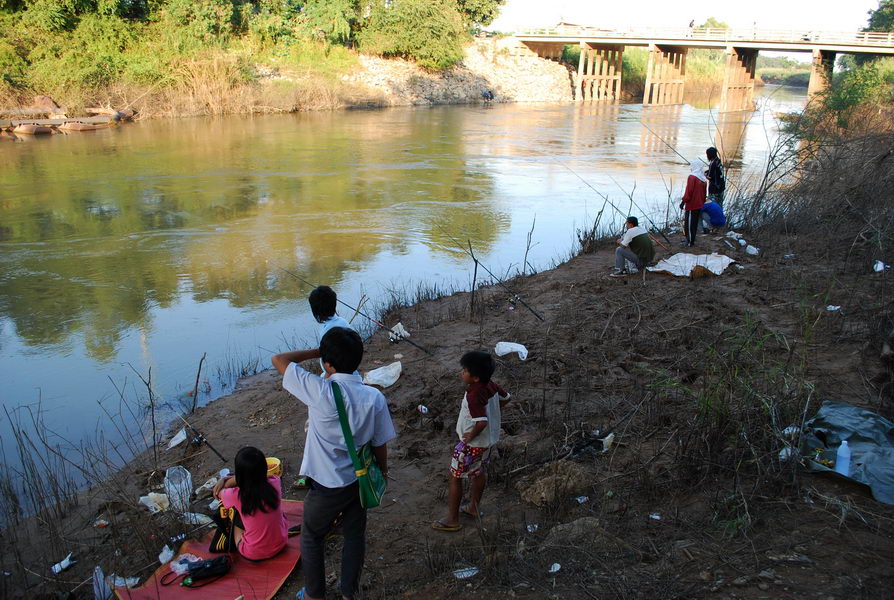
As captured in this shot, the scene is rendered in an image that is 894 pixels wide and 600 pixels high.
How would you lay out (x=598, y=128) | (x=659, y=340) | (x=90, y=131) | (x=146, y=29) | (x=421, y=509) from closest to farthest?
(x=421, y=509)
(x=659, y=340)
(x=90, y=131)
(x=598, y=128)
(x=146, y=29)

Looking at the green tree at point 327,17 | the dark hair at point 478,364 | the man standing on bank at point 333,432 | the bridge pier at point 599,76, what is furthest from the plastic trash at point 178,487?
the bridge pier at point 599,76

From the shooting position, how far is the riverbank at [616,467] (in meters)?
3.17

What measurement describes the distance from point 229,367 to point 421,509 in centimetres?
368

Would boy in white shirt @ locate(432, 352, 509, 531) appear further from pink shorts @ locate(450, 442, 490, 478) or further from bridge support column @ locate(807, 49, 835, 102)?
bridge support column @ locate(807, 49, 835, 102)

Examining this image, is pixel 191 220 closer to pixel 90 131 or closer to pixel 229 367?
pixel 229 367

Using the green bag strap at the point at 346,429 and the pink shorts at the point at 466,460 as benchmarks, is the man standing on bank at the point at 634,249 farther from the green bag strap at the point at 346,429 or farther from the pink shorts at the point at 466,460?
the green bag strap at the point at 346,429

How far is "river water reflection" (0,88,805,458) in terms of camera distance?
788cm

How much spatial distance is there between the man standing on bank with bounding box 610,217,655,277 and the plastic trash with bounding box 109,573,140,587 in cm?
620

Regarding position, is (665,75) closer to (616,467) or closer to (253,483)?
(616,467)

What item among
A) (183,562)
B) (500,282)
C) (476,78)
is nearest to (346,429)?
(183,562)

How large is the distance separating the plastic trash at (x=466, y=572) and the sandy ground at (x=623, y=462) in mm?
31

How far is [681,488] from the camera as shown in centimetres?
382

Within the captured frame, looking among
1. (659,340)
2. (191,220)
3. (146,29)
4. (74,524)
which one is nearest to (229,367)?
(74,524)

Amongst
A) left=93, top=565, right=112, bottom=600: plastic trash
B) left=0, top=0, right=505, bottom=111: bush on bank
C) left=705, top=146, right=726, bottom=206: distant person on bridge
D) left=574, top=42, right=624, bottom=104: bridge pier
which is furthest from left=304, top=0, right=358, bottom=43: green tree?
left=93, top=565, right=112, bottom=600: plastic trash
